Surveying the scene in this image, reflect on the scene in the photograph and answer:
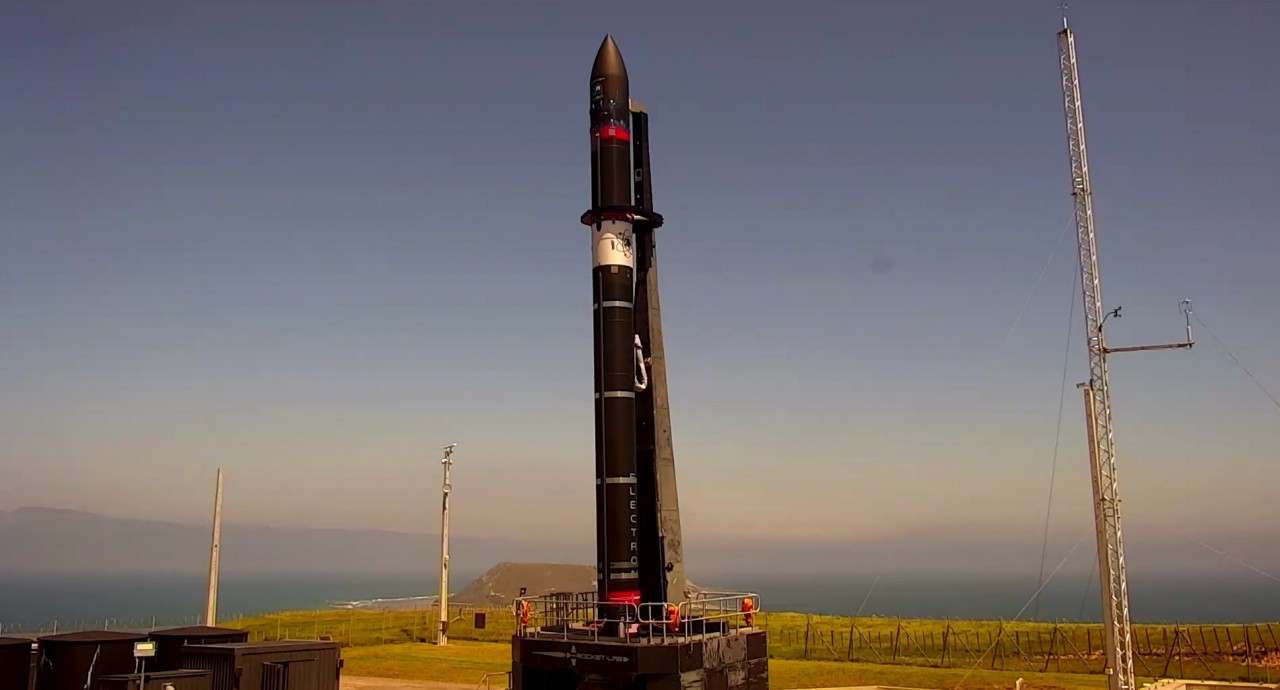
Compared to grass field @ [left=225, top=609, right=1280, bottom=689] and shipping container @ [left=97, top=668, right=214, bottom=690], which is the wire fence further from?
shipping container @ [left=97, top=668, right=214, bottom=690]

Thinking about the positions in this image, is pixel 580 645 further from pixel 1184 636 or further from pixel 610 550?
pixel 1184 636

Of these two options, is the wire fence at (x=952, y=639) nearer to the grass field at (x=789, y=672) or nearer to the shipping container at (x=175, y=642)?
the grass field at (x=789, y=672)

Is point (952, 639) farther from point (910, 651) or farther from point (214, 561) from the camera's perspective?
point (214, 561)

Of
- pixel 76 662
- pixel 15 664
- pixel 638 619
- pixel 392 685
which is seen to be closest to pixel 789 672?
pixel 392 685

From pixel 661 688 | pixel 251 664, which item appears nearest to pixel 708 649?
pixel 661 688

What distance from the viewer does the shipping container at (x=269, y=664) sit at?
1172 inches

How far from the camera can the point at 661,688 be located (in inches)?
989

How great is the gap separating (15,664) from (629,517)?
22.0 metres

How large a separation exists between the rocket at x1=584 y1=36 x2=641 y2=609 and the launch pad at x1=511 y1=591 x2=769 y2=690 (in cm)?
106

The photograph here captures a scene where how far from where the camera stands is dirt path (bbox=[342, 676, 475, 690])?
1543 inches

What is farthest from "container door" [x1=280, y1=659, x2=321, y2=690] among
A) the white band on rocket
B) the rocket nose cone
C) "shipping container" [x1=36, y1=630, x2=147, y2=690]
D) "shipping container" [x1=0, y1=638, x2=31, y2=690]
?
the rocket nose cone

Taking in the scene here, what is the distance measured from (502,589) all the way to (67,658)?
92363mm

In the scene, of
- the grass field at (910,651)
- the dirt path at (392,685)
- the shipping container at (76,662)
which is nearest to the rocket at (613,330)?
the dirt path at (392,685)

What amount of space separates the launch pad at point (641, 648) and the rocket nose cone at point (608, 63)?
53.4 ft
